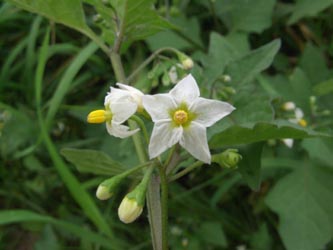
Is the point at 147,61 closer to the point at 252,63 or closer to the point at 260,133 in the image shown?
the point at 252,63

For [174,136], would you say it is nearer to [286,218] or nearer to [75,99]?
[286,218]

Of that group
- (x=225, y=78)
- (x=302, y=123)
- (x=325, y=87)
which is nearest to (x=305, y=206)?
(x=302, y=123)

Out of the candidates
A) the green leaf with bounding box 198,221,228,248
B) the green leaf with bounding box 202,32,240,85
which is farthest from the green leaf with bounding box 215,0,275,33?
the green leaf with bounding box 198,221,228,248

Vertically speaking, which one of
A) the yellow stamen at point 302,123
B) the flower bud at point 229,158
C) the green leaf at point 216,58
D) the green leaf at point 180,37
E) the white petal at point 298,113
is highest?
the flower bud at point 229,158

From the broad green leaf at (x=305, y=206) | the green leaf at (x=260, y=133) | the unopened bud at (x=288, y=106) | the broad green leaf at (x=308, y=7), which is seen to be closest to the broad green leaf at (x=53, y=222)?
the broad green leaf at (x=305, y=206)

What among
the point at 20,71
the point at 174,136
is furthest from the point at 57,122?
the point at 174,136

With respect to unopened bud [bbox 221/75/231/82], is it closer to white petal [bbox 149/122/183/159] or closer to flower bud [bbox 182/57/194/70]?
flower bud [bbox 182/57/194/70]

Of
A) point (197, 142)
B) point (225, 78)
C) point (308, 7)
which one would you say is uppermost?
point (197, 142)

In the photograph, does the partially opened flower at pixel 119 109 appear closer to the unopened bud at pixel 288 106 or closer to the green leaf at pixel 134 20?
the green leaf at pixel 134 20
